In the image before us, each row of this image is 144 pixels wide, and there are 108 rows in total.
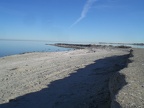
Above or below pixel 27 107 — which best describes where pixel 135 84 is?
above

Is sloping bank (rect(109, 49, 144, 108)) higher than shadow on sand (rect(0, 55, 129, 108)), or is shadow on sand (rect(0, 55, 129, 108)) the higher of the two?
sloping bank (rect(109, 49, 144, 108))

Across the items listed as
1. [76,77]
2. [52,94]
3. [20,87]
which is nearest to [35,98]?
[52,94]

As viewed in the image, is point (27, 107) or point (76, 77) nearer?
point (27, 107)

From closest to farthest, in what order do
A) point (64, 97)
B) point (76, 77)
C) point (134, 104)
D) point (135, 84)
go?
point (134, 104) → point (135, 84) → point (64, 97) → point (76, 77)

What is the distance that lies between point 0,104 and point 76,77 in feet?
20.6

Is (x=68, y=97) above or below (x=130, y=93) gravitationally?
below

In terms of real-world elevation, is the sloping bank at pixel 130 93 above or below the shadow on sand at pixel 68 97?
above

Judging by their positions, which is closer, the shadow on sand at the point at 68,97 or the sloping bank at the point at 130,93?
the sloping bank at the point at 130,93

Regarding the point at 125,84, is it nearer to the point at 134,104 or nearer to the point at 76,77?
the point at 134,104

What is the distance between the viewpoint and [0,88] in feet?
48.1

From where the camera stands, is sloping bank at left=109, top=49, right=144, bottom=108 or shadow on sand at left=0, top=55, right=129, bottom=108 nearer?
sloping bank at left=109, top=49, right=144, bottom=108

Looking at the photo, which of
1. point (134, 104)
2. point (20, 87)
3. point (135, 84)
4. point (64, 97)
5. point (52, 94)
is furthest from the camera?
point (20, 87)

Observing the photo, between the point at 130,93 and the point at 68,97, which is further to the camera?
the point at 68,97

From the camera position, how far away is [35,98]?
11.9 meters
